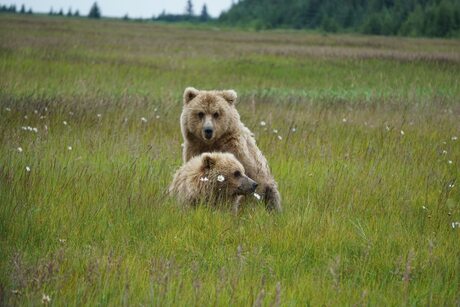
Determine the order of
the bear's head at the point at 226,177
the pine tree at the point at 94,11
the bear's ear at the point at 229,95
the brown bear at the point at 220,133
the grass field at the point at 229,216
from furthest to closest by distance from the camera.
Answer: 1. the pine tree at the point at 94,11
2. the bear's ear at the point at 229,95
3. the brown bear at the point at 220,133
4. the bear's head at the point at 226,177
5. the grass field at the point at 229,216

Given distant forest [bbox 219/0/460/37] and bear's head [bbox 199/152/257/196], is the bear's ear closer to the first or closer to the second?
bear's head [bbox 199/152/257/196]

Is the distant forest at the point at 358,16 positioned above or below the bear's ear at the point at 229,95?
above

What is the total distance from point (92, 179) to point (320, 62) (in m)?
21.0

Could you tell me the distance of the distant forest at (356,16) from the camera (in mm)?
67312

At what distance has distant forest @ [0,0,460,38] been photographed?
67312mm

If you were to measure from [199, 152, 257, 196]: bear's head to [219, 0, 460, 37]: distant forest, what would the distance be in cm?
6438

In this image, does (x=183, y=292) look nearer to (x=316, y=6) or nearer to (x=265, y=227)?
(x=265, y=227)

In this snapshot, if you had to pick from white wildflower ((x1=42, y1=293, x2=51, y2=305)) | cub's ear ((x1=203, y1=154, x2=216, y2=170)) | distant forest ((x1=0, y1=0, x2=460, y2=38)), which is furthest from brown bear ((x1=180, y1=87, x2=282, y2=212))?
distant forest ((x1=0, y1=0, x2=460, y2=38))

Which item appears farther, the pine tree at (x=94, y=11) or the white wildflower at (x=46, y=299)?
the pine tree at (x=94, y=11)

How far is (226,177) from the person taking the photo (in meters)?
5.94

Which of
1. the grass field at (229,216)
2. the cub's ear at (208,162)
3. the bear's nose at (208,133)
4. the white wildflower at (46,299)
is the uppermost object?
the bear's nose at (208,133)

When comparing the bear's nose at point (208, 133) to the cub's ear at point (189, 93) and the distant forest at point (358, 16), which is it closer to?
the cub's ear at point (189, 93)

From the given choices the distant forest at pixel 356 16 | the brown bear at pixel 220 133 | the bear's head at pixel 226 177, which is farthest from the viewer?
the distant forest at pixel 356 16

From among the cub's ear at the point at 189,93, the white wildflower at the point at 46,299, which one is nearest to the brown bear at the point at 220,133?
the cub's ear at the point at 189,93
